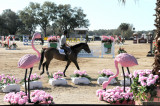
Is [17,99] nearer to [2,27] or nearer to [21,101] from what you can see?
[21,101]

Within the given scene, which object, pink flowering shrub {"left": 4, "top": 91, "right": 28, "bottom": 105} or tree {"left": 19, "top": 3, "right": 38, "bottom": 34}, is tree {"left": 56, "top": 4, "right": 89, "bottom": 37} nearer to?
tree {"left": 19, "top": 3, "right": 38, "bottom": 34}

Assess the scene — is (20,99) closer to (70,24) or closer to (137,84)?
(137,84)

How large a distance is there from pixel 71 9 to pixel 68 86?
85.9 meters

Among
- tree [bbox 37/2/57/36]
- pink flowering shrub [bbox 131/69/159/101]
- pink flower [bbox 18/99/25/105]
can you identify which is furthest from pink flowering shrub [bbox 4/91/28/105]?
tree [bbox 37/2/57/36]

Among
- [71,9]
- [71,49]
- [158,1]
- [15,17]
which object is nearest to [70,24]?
[71,9]

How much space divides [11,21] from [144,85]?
9575 cm

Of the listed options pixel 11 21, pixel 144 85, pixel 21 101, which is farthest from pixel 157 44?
pixel 11 21

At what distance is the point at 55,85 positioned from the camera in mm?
9766

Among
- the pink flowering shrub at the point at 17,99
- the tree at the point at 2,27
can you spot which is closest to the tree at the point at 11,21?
the tree at the point at 2,27

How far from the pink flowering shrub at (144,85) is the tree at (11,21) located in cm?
9126

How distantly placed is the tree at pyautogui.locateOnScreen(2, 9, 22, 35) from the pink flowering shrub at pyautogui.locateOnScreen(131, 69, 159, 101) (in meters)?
91.3

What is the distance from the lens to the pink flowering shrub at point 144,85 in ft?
19.1

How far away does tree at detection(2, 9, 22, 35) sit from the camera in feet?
308

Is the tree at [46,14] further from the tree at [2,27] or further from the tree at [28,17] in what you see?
the tree at [2,27]
